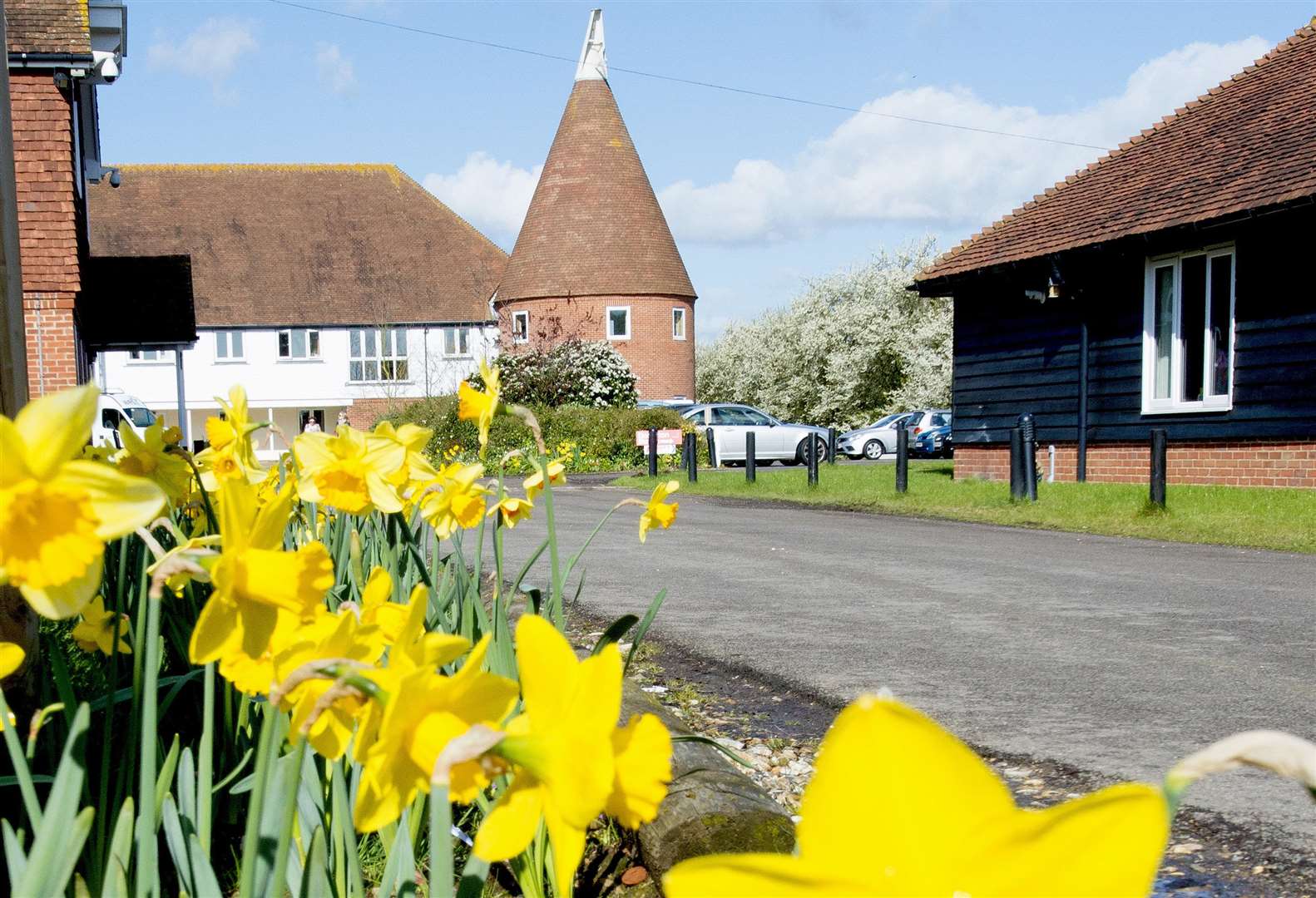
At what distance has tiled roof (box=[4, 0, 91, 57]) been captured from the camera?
13102 mm

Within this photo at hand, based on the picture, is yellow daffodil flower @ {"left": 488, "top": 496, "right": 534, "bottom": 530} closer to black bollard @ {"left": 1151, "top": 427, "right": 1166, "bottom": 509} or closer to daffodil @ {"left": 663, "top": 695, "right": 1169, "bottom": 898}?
daffodil @ {"left": 663, "top": 695, "right": 1169, "bottom": 898}

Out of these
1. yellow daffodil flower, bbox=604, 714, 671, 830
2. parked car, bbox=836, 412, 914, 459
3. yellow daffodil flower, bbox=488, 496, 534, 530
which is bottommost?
→ parked car, bbox=836, 412, 914, 459

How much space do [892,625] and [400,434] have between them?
411 cm

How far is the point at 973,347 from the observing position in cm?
1678

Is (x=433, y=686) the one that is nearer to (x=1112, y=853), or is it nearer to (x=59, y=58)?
(x=1112, y=853)

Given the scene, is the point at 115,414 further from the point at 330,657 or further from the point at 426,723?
the point at 426,723

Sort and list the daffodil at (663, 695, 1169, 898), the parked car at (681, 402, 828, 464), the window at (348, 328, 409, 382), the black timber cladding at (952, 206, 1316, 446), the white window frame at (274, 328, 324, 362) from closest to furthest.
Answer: the daffodil at (663, 695, 1169, 898), the black timber cladding at (952, 206, 1316, 446), the parked car at (681, 402, 828, 464), the window at (348, 328, 409, 382), the white window frame at (274, 328, 324, 362)

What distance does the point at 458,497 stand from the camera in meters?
2.20

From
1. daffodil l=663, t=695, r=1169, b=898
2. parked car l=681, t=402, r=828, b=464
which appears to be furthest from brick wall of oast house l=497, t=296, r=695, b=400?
daffodil l=663, t=695, r=1169, b=898

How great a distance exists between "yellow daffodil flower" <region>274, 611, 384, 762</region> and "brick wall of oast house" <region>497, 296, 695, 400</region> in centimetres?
3450

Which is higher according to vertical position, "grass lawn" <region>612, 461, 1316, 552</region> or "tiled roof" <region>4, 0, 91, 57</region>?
"tiled roof" <region>4, 0, 91, 57</region>

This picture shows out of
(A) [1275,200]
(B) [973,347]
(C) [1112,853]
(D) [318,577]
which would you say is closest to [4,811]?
(D) [318,577]

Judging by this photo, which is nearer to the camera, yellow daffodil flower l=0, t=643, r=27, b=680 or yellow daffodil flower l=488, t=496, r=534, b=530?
yellow daffodil flower l=0, t=643, r=27, b=680

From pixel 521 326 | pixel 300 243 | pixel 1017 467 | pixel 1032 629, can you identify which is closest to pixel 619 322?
pixel 521 326
